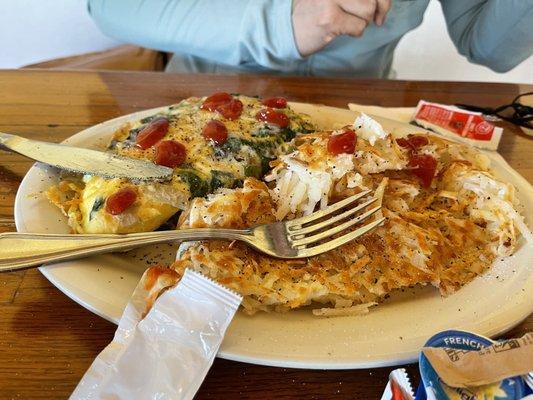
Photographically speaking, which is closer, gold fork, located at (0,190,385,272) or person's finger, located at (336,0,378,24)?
gold fork, located at (0,190,385,272)

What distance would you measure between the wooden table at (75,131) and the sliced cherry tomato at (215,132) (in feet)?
1.26

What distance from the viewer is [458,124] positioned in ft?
4.34

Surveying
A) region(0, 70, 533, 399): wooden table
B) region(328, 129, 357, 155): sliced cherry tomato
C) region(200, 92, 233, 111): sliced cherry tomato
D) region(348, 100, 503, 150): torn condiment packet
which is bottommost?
region(0, 70, 533, 399): wooden table

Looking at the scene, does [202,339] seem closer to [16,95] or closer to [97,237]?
[97,237]

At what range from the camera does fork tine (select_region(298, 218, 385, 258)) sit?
0.76 meters

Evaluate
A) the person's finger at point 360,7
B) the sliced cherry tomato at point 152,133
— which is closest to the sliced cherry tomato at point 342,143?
the sliced cherry tomato at point 152,133

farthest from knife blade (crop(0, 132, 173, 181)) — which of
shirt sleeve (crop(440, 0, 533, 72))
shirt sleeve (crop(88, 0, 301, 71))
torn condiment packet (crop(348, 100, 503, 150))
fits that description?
shirt sleeve (crop(440, 0, 533, 72))

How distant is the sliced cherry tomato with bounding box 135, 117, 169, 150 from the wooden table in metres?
0.26

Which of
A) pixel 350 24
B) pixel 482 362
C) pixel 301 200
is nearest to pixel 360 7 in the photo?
pixel 350 24

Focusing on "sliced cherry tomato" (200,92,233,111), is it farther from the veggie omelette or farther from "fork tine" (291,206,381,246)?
"fork tine" (291,206,381,246)

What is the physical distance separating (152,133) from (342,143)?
1.20ft

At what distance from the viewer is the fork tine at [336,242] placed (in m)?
0.76

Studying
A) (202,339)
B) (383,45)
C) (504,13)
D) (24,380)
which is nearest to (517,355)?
(202,339)

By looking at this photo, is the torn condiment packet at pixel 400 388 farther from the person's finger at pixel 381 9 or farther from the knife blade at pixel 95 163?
the person's finger at pixel 381 9
